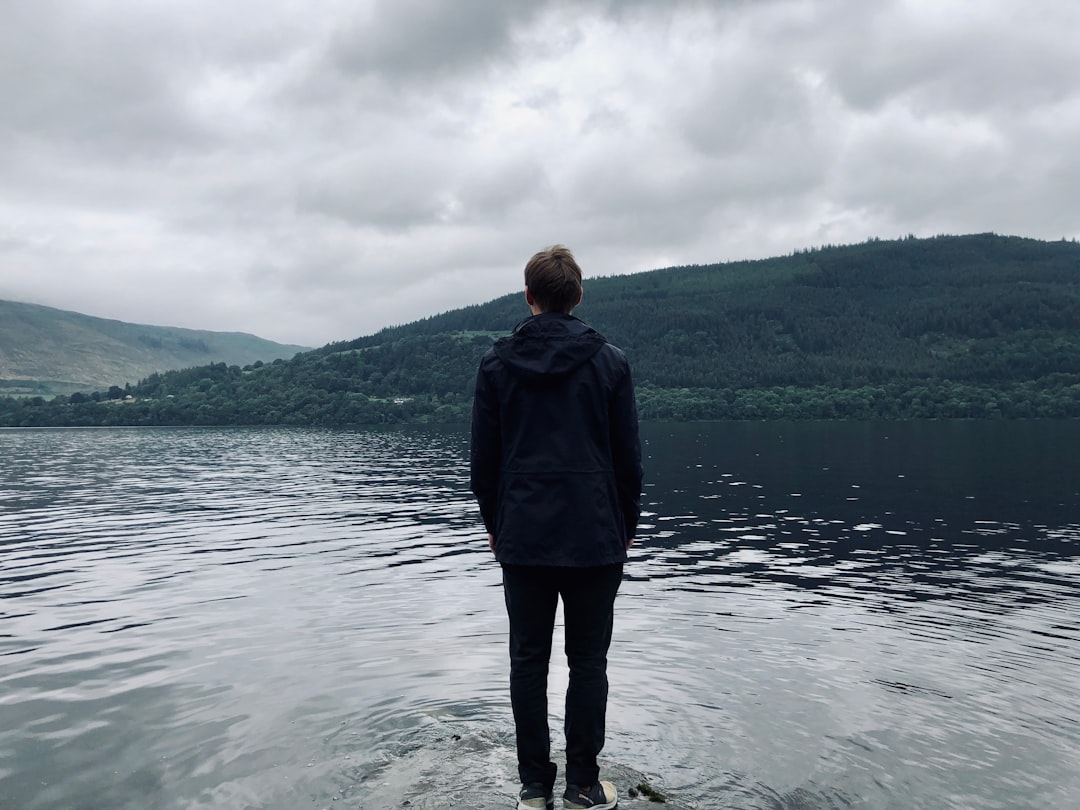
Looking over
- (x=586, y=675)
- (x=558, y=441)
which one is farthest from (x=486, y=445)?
(x=586, y=675)

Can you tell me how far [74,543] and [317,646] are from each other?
73.0 ft

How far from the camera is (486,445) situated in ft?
21.6

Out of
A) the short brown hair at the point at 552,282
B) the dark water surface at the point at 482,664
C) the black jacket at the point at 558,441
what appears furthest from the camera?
the dark water surface at the point at 482,664

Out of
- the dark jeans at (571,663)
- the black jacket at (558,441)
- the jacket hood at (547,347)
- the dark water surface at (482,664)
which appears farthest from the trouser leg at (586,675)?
the jacket hood at (547,347)

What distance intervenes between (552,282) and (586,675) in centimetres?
323

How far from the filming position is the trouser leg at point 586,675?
21.4 feet

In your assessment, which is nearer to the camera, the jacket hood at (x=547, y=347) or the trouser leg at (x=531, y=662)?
the jacket hood at (x=547, y=347)

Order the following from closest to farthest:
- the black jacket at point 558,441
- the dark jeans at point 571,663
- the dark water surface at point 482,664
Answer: the black jacket at point 558,441 < the dark jeans at point 571,663 < the dark water surface at point 482,664

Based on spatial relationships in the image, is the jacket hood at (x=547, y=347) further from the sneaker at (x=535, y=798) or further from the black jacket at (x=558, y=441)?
the sneaker at (x=535, y=798)

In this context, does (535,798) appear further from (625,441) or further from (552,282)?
(552,282)

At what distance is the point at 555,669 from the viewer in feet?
41.9

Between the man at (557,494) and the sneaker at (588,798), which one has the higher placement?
the man at (557,494)

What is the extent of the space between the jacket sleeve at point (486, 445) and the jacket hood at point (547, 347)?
30 centimetres

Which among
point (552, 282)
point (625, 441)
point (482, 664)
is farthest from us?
point (482, 664)
